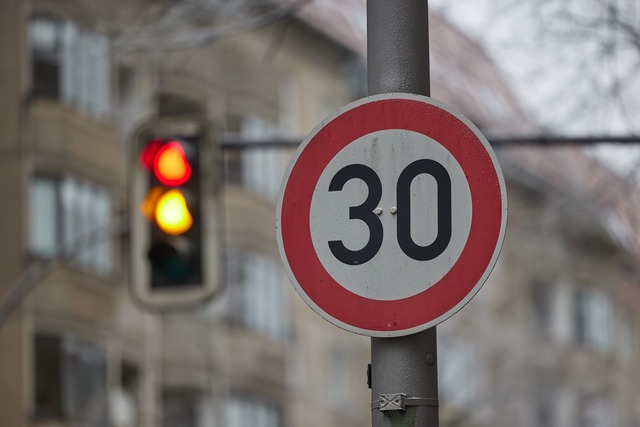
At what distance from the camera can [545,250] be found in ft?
92.9

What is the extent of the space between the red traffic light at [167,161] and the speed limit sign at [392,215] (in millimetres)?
4507

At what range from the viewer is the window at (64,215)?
109ft

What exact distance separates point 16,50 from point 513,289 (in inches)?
873

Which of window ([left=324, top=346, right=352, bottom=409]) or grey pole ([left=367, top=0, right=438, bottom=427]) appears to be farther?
window ([left=324, top=346, right=352, bottom=409])

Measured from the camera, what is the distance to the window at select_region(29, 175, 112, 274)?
33125mm

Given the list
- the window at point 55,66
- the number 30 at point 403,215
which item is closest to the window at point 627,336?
the window at point 55,66

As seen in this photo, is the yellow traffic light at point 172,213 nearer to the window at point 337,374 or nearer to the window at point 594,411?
the window at point 337,374

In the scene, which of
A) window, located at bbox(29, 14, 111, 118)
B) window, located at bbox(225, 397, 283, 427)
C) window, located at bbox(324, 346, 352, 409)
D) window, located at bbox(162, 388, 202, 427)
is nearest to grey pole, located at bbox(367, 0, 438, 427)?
window, located at bbox(29, 14, 111, 118)

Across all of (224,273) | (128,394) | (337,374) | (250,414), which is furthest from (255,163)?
(224,273)

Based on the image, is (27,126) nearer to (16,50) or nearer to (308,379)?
(16,50)

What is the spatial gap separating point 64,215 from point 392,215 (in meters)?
28.4

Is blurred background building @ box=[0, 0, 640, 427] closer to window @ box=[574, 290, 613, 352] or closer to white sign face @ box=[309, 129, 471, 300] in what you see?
window @ box=[574, 290, 613, 352]

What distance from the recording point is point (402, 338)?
547cm

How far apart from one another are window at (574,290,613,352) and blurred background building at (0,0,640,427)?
8742mm
